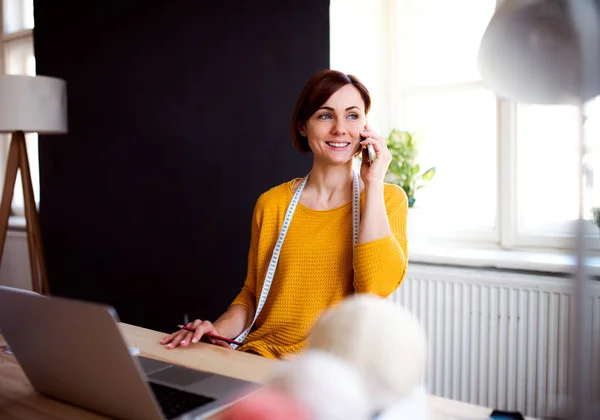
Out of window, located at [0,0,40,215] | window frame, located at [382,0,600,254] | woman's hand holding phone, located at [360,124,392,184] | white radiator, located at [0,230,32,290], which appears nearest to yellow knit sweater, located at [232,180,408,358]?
woman's hand holding phone, located at [360,124,392,184]

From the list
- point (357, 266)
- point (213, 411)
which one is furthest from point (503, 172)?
point (213, 411)

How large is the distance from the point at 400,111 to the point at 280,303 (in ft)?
4.71

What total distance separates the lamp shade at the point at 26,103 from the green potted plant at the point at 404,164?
1856 millimetres

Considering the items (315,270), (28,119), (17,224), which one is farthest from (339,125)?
(17,224)

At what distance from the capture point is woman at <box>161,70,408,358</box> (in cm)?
144

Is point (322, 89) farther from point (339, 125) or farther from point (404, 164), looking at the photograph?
point (404, 164)

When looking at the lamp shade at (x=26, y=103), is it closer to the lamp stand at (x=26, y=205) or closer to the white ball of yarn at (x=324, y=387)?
the lamp stand at (x=26, y=205)

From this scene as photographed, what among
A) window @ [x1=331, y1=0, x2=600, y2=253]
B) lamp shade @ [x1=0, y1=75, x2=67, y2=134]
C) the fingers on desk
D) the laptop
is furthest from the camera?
lamp shade @ [x1=0, y1=75, x2=67, y2=134]

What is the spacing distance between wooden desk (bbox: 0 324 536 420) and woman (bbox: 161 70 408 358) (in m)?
0.29

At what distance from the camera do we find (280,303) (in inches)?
61.3

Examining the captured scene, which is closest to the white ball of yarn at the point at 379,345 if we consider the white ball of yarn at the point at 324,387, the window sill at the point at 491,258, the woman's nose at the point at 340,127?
the white ball of yarn at the point at 324,387

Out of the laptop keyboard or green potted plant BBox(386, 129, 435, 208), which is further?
green potted plant BBox(386, 129, 435, 208)

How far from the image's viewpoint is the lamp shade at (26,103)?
9.50ft

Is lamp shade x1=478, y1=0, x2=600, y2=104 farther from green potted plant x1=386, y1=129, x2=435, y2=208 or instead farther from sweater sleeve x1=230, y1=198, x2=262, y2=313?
green potted plant x1=386, y1=129, x2=435, y2=208
